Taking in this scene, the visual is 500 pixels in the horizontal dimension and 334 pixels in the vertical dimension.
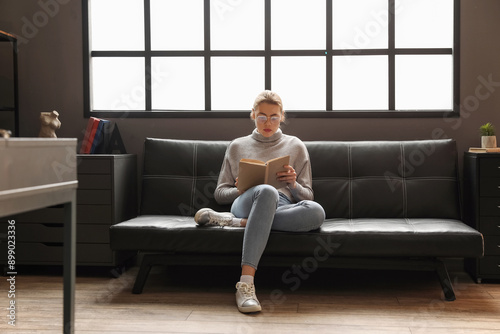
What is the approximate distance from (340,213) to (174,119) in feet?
4.13

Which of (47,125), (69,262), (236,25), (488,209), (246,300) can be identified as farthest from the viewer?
(236,25)

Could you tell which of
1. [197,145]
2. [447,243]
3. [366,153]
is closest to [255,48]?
[197,145]

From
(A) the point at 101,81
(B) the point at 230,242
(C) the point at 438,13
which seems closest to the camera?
(B) the point at 230,242

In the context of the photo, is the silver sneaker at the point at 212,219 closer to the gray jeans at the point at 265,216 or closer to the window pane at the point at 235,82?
the gray jeans at the point at 265,216

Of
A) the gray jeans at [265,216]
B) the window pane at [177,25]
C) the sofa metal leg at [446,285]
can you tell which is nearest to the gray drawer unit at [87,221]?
the gray jeans at [265,216]

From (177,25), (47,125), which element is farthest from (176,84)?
(47,125)

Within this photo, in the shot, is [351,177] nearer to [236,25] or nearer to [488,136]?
[488,136]

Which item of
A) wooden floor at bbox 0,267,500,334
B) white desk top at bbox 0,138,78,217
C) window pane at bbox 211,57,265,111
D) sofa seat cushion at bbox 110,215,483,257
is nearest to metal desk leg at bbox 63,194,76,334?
white desk top at bbox 0,138,78,217

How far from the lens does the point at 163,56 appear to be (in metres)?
3.51

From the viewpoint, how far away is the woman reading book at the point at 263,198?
241 centimetres

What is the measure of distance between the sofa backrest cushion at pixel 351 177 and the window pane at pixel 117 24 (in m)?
0.79

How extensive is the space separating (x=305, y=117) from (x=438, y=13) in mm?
1076

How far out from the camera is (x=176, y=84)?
3.55 meters

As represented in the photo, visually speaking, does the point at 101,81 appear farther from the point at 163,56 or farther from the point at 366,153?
the point at 366,153
